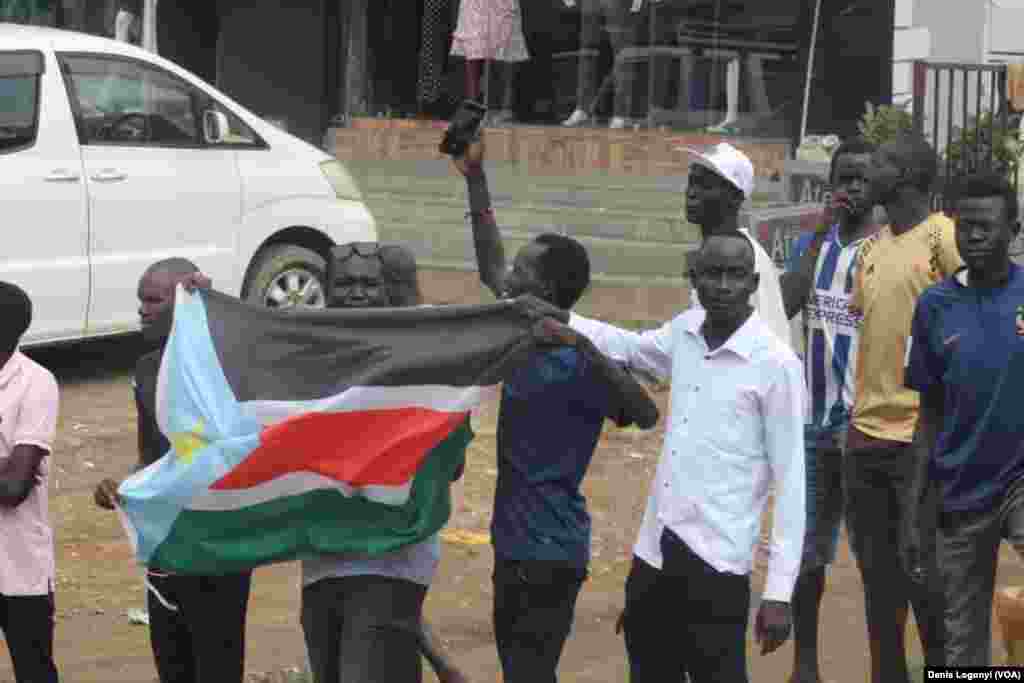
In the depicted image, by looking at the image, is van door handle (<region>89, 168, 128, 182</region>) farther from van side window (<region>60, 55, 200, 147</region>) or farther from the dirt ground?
the dirt ground

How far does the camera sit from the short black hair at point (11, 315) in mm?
6109

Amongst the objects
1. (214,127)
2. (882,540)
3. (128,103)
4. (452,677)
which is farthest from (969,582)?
(214,127)

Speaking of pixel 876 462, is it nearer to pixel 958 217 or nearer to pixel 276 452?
pixel 958 217

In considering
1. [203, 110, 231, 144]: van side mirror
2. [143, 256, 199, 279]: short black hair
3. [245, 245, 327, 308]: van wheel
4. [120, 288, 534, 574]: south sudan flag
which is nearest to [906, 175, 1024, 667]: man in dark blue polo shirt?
[120, 288, 534, 574]: south sudan flag

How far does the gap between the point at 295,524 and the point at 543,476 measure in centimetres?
72

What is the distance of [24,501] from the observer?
238 inches

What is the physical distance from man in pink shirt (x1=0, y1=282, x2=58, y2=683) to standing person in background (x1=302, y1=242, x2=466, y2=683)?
2.97 feet

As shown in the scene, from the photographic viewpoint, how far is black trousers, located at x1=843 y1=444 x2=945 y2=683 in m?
6.82

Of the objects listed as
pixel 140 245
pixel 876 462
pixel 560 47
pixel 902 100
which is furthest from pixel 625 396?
pixel 560 47

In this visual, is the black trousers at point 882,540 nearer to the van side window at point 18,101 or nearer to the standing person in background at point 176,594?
the standing person in background at point 176,594

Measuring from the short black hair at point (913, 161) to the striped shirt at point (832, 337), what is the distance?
34cm

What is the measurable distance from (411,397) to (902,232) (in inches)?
81.3

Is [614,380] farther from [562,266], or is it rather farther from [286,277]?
[286,277]

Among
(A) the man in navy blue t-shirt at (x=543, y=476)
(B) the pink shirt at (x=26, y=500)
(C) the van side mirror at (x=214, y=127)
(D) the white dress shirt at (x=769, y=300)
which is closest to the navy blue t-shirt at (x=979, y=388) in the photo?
(D) the white dress shirt at (x=769, y=300)
